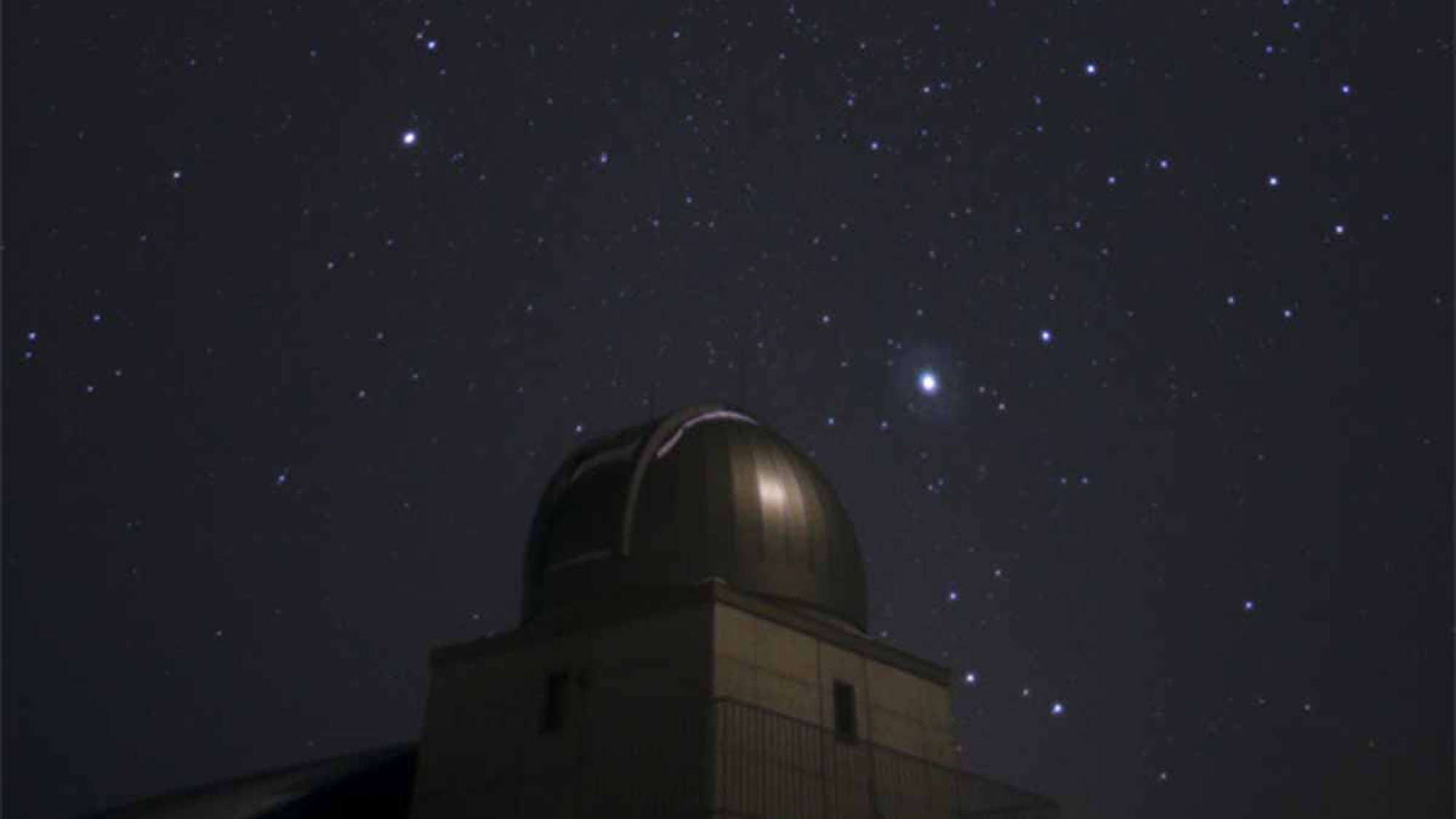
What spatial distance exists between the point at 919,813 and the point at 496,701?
536 centimetres

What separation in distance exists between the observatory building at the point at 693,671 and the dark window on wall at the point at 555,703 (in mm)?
27

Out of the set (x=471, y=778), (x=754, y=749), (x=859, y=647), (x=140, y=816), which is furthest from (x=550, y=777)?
(x=140, y=816)

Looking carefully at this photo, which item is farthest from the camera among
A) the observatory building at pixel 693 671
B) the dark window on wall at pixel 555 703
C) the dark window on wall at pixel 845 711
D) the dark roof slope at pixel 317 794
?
the dark roof slope at pixel 317 794

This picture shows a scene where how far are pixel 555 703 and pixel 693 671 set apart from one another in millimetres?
2134

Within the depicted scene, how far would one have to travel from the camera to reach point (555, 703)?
47.5ft

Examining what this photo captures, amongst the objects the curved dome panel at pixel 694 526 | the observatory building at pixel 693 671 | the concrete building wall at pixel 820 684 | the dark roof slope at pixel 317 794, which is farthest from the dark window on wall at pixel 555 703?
the dark roof slope at pixel 317 794

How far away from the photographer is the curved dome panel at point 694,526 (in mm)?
14891

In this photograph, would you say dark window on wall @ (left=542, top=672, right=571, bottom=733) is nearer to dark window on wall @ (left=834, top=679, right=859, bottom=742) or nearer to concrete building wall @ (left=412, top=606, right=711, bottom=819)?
concrete building wall @ (left=412, top=606, right=711, bottom=819)

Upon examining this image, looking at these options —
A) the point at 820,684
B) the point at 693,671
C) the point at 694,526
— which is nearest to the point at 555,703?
the point at 693,671

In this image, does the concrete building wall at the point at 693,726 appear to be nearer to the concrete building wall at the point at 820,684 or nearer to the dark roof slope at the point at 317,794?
the concrete building wall at the point at 820,684

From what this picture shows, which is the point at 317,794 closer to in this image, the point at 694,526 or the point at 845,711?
the point at 694,526

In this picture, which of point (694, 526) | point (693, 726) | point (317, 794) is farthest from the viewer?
point (317, 794)

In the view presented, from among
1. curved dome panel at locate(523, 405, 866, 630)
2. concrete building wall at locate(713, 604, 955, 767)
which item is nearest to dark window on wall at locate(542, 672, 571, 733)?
curved dome panel at locate(523, 405, 866, 630)

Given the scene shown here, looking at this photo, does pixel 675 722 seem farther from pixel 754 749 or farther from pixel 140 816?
pixel 140 816
